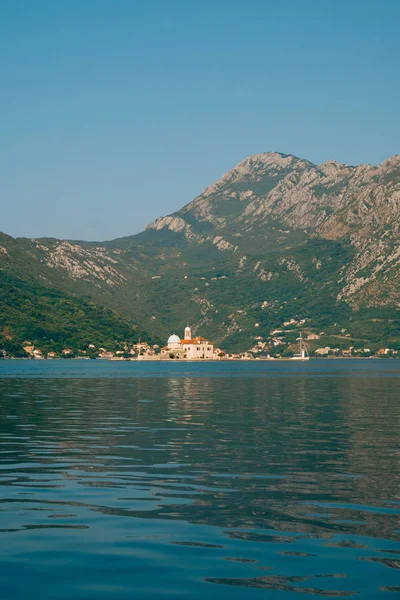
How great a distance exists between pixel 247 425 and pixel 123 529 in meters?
39.1

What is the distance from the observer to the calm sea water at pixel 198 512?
19.9 m

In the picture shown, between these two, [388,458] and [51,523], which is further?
[388,458]

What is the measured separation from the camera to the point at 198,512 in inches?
1107

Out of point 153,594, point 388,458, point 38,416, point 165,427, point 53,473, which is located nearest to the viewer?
point 153,594

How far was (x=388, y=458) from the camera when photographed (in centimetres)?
4328

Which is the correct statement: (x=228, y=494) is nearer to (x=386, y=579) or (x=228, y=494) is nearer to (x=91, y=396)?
(x=386, y=579)

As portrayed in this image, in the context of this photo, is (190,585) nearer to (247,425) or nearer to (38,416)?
(247,425)

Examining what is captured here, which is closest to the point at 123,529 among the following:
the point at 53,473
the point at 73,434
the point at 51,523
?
the point at 51,523

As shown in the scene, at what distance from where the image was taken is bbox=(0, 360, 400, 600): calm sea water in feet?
65.3

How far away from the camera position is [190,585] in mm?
19578

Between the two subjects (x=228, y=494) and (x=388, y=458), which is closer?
(x=228, y=494)

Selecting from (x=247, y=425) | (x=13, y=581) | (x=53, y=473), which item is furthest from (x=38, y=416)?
(x=13, y=581)

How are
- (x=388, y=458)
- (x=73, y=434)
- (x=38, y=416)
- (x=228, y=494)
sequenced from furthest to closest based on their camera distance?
(x=38, y=416) → (x=73, y=434) → (x=388, y=458) → (x=228, y=494)

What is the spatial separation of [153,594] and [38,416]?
5300 centimetres
